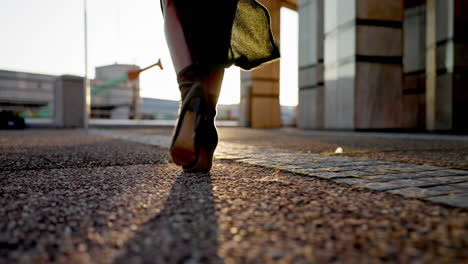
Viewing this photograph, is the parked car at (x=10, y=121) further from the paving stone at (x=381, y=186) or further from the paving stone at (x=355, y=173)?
the paving stone at (x=381, y=186)

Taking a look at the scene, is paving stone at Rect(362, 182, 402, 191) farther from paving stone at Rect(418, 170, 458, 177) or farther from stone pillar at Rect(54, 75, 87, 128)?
stone pillar at Rect(54, 75, 87, 128)

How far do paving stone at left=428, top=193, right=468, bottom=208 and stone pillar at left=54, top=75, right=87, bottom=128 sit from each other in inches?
434

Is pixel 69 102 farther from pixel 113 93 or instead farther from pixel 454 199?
pixel 113 93

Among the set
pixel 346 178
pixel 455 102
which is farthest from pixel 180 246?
pixel 455 102

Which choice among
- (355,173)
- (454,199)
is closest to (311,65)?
(355,173)

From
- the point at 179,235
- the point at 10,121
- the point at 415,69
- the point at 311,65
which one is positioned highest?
the point at 311,65

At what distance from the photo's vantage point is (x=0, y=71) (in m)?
26.5

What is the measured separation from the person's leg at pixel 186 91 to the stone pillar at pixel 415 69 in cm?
789

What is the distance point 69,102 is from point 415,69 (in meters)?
10.4

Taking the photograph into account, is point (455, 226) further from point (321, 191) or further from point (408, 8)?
point (408, 8)

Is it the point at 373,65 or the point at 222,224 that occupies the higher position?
the point at 373,65

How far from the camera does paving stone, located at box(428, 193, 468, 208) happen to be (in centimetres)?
78

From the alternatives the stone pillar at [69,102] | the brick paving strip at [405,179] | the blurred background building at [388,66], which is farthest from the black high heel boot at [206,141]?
the stone pillar at [69,102]

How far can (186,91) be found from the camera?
4.41 feet
